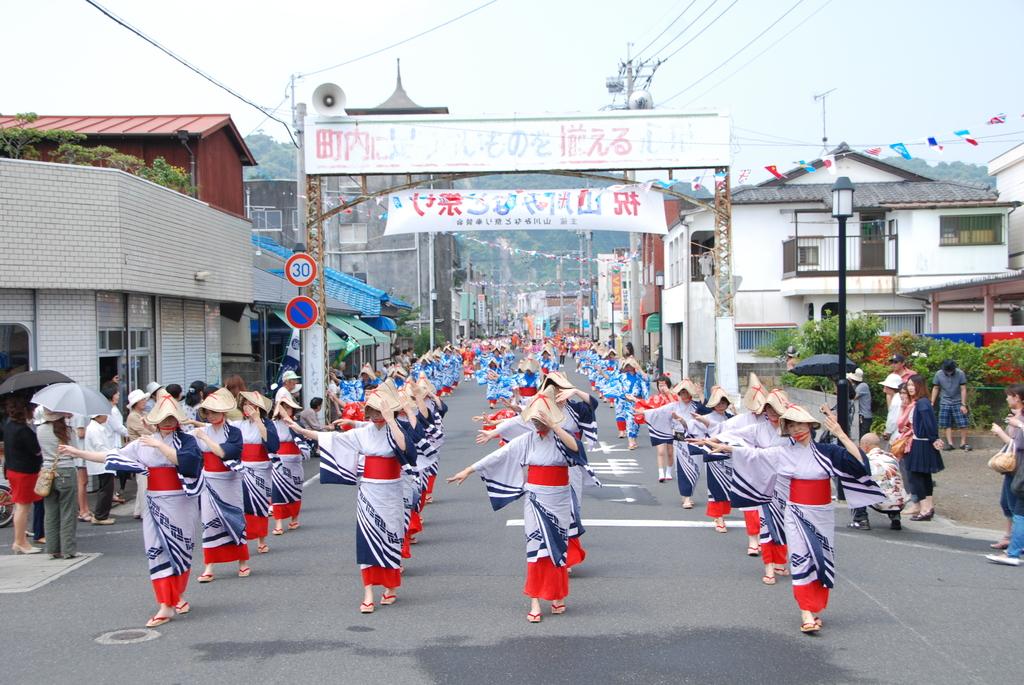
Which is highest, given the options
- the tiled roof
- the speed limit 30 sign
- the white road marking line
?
the tiled roof

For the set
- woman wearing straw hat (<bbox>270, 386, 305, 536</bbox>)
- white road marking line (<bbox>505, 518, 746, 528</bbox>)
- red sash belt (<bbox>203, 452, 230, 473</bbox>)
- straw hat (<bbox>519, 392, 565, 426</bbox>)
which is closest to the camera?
straw hat (<bbox>519, 392, 565, 426</bbox>)

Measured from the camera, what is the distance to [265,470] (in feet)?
32.5

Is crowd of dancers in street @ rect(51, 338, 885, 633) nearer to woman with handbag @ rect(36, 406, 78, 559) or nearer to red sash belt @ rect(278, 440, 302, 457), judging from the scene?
red sash belt @ rect(278, 440, 302, 457)

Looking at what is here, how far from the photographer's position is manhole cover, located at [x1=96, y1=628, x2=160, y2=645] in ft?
22.2

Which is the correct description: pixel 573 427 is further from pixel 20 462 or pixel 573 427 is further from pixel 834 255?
pixel 834 255

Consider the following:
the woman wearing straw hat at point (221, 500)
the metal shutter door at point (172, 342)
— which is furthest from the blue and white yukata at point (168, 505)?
the metal shutter door at point (172, 342)

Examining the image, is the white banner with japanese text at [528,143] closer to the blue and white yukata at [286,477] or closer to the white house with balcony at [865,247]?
the white house with balcony at [865,247]

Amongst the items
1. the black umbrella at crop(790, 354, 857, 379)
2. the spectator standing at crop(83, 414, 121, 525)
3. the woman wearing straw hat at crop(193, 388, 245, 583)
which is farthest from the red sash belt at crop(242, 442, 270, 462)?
the black umbrella at crop(790, 354, 857, 379)

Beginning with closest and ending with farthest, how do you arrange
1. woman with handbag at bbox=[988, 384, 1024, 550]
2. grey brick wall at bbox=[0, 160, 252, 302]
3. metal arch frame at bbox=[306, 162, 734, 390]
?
1. woman with handbag at bbox=[988, 384, 1024, 550]
2. grey brick wall at bbox=[0, 160, 252, 302]
3. metal arch frame at bbox=[306, 162, 734, 390]

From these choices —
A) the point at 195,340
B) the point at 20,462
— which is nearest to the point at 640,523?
the point at 20,462

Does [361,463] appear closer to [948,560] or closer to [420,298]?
[948,560]

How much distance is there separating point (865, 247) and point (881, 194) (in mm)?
1814

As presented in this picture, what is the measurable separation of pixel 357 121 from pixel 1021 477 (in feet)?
48.8

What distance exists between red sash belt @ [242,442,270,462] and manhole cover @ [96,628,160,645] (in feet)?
9.73
